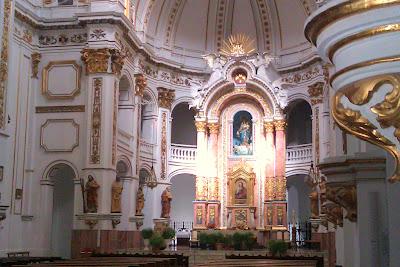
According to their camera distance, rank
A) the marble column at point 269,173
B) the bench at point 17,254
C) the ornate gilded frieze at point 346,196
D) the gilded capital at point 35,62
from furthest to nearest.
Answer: the marble column at point 269,173 → the gilded capital at point 35,62 → the bench at point 17,254 → the ornate gilded frieze at point 346,196

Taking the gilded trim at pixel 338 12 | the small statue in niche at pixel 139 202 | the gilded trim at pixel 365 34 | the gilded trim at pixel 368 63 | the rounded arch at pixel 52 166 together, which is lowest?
the gilded trim at pixel 368 63

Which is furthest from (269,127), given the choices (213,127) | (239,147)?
(213,127)

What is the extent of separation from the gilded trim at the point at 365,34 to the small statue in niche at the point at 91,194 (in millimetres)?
18160

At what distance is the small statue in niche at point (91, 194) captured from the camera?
2003 centimetres

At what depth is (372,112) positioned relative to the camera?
7.43 feet

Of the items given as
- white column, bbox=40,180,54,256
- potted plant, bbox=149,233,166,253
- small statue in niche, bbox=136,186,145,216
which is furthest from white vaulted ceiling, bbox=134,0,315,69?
potted plant, bbox=149,233,166,253

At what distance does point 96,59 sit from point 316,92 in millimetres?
9524

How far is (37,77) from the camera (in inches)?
850

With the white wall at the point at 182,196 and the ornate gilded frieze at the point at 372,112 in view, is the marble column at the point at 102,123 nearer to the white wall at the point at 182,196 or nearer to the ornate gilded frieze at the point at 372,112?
the white wall at the point at 182,196

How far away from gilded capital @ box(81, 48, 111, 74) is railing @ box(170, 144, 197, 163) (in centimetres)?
688

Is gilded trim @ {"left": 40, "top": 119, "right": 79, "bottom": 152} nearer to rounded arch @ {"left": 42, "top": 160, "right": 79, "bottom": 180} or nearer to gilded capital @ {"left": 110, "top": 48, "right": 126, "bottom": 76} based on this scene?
rounded arch @ {"left": 42, "top": 160, "right": 79, "bottom": 180}

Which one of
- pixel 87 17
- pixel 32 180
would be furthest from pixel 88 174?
pixel 87 17

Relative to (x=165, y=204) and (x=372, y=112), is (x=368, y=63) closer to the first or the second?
(x=372, y=112)

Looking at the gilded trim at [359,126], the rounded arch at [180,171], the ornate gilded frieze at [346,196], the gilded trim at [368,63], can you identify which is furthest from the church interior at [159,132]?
the gilded trim at [368,63]
